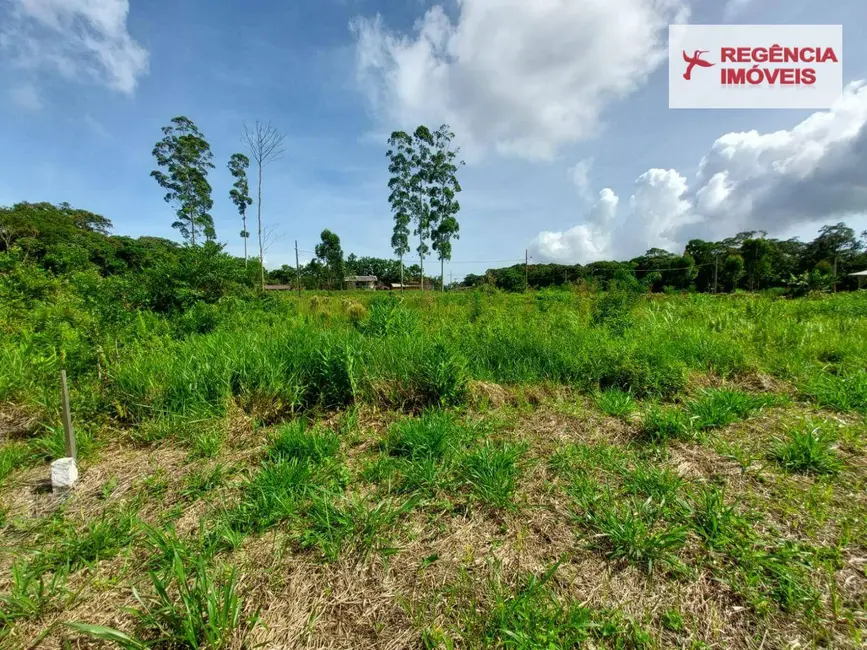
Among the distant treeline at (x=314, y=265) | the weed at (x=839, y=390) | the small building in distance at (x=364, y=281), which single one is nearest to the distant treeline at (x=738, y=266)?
the distant treeline at (x=314, y=265)

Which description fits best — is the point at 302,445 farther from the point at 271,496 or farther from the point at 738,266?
the point at 738,266

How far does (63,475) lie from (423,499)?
194 cm

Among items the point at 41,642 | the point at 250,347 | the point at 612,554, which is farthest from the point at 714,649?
the point at 250,347

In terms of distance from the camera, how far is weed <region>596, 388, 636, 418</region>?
2512 mm

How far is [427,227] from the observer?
28172 mm

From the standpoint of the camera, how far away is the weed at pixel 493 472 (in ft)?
5.47

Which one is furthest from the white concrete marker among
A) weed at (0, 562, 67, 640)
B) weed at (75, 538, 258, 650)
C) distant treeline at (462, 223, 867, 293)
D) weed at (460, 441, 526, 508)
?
distant treeline at (462, 223, 867, 293)

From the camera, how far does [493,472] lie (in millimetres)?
1793

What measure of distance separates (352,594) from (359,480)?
633mm

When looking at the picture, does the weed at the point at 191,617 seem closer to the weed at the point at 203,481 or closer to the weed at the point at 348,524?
the weed at the point at 348,524

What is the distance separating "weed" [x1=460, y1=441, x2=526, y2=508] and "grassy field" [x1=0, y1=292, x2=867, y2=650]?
0.01m

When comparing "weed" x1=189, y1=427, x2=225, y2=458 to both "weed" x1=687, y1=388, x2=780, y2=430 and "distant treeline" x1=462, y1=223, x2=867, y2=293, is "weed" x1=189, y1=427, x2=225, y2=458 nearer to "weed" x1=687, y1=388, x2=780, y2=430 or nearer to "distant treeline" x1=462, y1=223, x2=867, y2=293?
"weed" x1=687, y1=388, x2=780, y2=430

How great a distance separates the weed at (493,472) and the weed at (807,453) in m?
1.49

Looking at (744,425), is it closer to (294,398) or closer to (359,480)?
(359,480)
